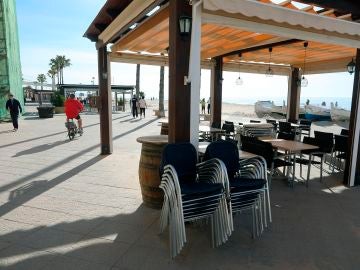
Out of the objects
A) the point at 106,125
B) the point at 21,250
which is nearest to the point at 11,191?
the point at 21,250

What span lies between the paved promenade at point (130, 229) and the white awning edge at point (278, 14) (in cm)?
246

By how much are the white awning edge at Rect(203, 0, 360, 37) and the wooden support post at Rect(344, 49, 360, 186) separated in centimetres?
120

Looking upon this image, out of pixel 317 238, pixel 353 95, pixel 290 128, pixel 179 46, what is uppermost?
pixel 179 46

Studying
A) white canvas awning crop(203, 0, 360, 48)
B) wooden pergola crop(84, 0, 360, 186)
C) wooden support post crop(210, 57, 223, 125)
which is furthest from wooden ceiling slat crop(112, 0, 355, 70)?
white canvas awning crop(203, 0, 360, 48)

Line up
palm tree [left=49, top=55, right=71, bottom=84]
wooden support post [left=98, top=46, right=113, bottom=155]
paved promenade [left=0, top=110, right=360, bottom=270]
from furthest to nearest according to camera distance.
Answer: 1. palm tree [left=49, top=55, right=71, bottom=84]
2. wooden support post [left=98, top=46, right=113, bottom=155]
3. paved promenade [left=0, top=110, right=360, bottom=270]

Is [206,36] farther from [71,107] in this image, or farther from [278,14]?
[71,107]

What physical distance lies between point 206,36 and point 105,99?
9.83 feet

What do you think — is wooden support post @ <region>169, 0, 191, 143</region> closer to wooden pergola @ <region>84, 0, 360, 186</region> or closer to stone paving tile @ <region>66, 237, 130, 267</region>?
wooden pergola @ <region>84, 0, 360, 186</region>

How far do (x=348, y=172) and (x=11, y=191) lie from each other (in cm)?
571

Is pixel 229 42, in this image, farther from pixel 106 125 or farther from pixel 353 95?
pixel 106 125

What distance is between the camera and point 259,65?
10359mm

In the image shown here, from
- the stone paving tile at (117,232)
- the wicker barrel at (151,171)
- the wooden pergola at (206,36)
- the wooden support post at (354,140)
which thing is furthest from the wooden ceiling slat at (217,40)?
the stone paving tile at (117,232)

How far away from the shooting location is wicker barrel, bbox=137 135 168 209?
3.70m

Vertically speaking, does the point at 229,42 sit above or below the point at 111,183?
above
